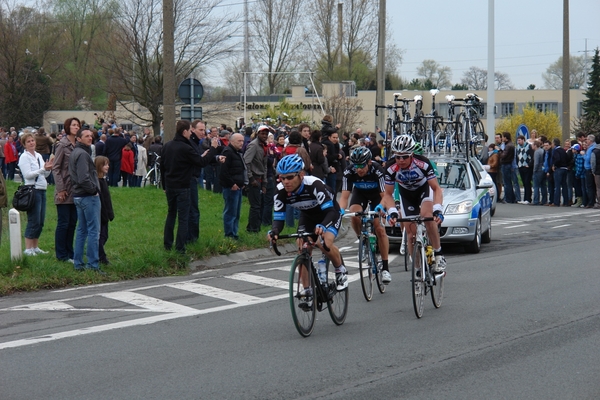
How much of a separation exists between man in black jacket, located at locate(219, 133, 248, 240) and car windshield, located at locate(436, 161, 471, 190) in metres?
4.01

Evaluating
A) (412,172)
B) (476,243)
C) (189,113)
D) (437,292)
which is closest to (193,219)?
(189,113)

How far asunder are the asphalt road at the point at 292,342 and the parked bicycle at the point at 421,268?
260 millimetres

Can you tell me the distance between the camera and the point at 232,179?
1582 cm

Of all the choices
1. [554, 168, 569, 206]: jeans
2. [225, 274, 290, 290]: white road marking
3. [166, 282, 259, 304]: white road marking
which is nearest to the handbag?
[166, 282, 259, 304]: white road marking

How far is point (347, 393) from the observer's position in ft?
22.3

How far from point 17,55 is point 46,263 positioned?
145 ft

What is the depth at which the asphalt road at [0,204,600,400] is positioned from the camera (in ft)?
23.1

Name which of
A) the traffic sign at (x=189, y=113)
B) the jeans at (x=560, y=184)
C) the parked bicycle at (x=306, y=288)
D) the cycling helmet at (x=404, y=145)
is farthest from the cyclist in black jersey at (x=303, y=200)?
the jeans at (x=560, y=184)

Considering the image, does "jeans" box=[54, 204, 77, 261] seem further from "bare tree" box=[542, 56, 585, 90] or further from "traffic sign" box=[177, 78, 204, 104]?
"bare tree" box=[542, 56, 585, 90]

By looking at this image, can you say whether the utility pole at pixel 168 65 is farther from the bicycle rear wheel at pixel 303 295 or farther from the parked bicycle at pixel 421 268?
the bicycle rear wheel at pixel 303 295

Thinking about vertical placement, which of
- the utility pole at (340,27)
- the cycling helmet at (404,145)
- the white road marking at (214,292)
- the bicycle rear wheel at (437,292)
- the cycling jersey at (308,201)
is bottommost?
the white road marking at (214,292)

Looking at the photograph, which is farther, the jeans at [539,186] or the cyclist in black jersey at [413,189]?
the jeans at [539,186]

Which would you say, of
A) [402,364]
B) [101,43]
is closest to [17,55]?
[101,43]

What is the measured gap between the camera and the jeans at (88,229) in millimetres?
12922
